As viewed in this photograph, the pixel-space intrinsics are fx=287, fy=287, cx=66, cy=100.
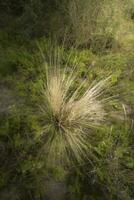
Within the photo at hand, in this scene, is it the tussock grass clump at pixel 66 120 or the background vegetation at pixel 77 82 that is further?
the tussock grass clump at pixel 66 120

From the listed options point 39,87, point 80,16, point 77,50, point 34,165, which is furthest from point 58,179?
point 80,16

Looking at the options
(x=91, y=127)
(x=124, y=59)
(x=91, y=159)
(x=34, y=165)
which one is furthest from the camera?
(x=124, y=59)

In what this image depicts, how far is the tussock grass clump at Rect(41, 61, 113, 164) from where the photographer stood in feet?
9.41

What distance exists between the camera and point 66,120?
299 centimetres

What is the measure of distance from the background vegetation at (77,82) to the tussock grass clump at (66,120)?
3.0 inches

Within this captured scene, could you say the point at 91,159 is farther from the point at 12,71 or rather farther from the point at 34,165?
the point at 12,71

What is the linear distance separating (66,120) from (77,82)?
32.1 inches

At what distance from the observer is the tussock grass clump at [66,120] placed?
9.41 feet

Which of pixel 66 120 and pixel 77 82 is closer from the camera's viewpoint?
pixel 66 120

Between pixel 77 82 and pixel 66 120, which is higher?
pixel 77 82

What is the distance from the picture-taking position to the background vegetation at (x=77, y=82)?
2635 millimetres

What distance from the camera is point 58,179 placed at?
268 centimetres

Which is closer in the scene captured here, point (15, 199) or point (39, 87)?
point (15, 199)

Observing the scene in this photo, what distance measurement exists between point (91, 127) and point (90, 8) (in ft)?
6.54
